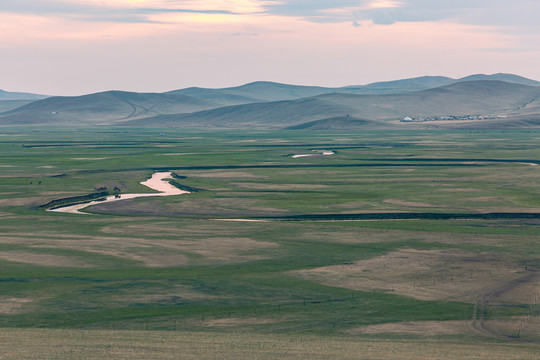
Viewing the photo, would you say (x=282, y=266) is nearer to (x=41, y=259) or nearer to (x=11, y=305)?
(x=41, y=259)

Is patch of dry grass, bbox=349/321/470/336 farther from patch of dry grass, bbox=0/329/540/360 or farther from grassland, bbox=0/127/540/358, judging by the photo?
patch of dry grass, bbox=0/329/540/360

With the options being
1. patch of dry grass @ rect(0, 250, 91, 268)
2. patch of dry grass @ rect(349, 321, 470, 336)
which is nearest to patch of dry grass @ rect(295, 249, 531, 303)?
patch of dry grass @ rect(349, 321, 470, 336)

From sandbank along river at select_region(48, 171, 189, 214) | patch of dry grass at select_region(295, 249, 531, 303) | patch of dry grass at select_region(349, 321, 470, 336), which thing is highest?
sandbank along river at select_region(48, 171, 189, 214)

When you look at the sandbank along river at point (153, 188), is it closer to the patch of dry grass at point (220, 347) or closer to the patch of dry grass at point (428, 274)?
the patch of dry grass at point (428, 274)

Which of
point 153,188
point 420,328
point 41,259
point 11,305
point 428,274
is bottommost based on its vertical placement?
point 420,328

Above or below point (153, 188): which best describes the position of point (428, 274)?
below

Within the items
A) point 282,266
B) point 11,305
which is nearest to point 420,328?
point 282,266

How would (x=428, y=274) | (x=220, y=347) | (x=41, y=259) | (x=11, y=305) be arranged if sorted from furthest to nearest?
(x=41, y=259), (x=428, y=274), (x=11, y=305), (x=220, y=347)

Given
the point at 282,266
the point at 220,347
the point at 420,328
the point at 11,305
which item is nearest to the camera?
the point at 220,347
